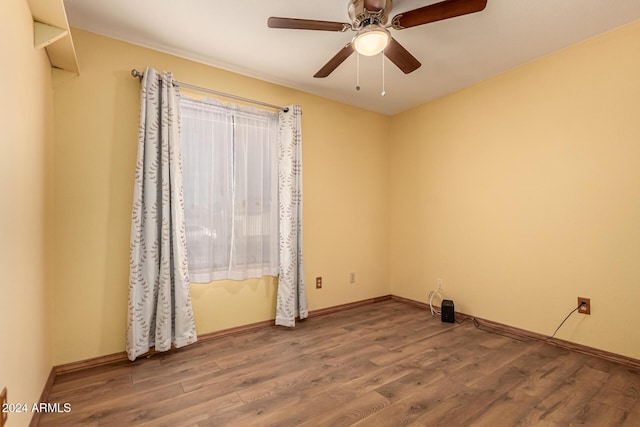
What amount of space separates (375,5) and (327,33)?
0.62 m

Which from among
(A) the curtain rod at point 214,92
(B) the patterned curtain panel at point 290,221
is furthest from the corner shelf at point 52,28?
(B) the patterned curtain panel at point 290,221

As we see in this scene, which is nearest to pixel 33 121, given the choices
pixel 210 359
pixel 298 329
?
pixel 210 359

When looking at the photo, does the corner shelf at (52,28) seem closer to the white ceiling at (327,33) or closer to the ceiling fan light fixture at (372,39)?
the white ceiling at (327,33)

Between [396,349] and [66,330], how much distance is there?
7.81 ft

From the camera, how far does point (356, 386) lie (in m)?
1.83

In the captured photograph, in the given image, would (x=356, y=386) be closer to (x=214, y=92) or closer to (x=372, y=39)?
(x=372, y=39)

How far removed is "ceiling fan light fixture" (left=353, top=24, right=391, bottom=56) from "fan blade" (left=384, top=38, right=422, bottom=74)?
0.27ft

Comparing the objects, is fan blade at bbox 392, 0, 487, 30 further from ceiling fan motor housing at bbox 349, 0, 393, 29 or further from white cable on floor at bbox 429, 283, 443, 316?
white cable on floor at bbox 429, 283, 443, 316

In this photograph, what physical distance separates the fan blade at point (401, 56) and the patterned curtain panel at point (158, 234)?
5.39 ft

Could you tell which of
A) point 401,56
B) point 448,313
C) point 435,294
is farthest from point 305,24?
point 435,294

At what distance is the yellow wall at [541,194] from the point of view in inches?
83.2

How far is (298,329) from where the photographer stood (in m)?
2.79

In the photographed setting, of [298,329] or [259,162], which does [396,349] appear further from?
[259,162]

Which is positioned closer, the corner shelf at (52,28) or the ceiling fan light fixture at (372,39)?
the corner shelf at (52,28)
